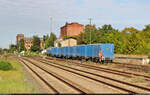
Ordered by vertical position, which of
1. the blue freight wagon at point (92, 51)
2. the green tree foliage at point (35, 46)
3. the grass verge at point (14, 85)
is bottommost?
the grass verge at point (14, 85)

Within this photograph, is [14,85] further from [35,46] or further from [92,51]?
[35,46]

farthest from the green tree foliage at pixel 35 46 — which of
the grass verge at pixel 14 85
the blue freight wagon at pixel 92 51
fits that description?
the grass verge at pixel 14 85

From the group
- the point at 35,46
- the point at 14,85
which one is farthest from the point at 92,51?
the point at 35,46

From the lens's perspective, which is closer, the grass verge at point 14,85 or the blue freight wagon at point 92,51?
the grass verge at point 14,85

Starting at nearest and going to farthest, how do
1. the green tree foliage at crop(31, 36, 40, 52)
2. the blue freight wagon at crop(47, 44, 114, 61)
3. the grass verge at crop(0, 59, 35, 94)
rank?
the grass verge at crop(0, 59, 35, 94) → the blue freight wagon at crop(47, 44, 114, 61) → the green tree foliage at crop(31, 36, 40, 52)

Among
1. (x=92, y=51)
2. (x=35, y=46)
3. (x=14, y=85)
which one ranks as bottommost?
(x=14, y=85)

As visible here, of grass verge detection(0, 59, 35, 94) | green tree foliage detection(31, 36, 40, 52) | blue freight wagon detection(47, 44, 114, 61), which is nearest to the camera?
grass verge detection(0, 59, 35, 94)

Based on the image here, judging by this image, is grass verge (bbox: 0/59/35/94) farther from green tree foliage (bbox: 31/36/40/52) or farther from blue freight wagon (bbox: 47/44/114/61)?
green tree foliage (bbox: 31/36/40/52)

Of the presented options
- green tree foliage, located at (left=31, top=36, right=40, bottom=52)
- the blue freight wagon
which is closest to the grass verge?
the blue freight wagon

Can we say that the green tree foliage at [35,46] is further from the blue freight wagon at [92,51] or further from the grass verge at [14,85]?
the grass verge at [14,85]

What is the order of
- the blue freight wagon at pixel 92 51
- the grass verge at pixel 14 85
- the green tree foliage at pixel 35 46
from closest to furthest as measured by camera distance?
the grass verge at pixel 14 85
the blue freight wagon at pixel 92 51
the green tree foliage at pixel 35 46

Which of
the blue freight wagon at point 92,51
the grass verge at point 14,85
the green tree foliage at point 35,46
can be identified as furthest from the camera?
the green tree foliage at point 35,46

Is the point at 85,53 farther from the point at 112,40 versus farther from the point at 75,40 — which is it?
the point at 75,40

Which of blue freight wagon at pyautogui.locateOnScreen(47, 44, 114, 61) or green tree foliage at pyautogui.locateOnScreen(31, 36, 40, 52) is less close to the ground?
green tree foliage at pyautogui.locateOnScreen(31, 36, 40, 52)
